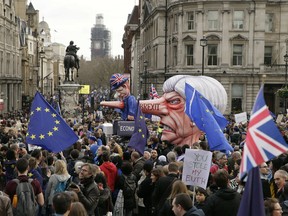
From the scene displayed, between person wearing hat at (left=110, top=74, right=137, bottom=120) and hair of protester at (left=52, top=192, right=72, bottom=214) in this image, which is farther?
person wearing hat at (left=110, top=74, right=137, bottom=120)

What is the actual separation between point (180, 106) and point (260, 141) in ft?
43.4

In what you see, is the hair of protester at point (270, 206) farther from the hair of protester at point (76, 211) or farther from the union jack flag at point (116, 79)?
the union jack flag at point (116, 79)

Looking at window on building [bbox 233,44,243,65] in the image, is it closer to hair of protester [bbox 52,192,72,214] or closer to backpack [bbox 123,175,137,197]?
backpack [bbox 123,175,137,197]

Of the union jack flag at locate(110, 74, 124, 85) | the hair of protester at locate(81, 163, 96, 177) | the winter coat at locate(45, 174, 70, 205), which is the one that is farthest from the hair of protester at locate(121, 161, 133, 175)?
the union jack flag at locate(110, 74, 124, 85)

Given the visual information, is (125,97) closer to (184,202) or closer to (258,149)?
(184,202)

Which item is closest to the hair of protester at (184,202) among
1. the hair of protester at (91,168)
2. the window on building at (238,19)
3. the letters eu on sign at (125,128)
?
the hair of protester at (91,168)

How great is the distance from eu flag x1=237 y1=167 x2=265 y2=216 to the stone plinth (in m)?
31.4

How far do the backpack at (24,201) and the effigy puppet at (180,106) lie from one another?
33.9 ft

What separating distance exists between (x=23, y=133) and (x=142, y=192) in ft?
37.4

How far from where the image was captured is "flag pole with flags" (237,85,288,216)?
573cm

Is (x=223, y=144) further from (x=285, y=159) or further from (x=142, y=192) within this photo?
(x=142, y=192)

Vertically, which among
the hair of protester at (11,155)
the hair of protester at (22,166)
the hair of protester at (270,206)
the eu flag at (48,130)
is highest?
the eu flag at (48,130)

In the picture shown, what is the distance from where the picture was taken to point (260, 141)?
5820mm

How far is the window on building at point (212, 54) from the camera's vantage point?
48.3 m
